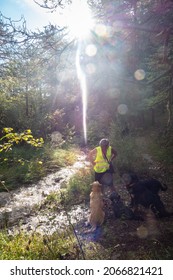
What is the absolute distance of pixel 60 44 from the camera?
20.7ft

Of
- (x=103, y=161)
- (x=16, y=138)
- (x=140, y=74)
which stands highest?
(x=140, y=74)

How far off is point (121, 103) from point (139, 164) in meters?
11.6

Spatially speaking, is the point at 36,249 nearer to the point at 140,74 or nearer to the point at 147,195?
the point at 147,195

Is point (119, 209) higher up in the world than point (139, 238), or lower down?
higher up

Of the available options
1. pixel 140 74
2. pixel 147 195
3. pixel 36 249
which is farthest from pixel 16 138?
pixel 140 74

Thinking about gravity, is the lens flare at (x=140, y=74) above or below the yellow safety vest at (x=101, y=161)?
above

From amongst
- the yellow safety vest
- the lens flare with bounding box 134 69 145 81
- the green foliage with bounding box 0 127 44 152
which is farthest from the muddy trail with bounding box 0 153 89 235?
the lens flare with bounding box 134 69 145 81

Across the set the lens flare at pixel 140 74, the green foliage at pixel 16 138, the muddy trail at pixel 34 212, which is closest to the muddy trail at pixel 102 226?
the muddy trail at pixel 34 212

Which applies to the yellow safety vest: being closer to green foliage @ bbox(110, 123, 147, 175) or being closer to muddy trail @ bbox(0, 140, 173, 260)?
muddy trail @ bbox(0, 140, 173, 260)

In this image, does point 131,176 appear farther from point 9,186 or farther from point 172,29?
point 9,186

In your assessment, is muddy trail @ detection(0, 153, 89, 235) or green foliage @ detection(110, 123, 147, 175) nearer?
muddy trail @ detection(0, 153, 89, 235)

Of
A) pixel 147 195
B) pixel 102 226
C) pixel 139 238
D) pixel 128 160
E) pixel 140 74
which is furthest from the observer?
pixel 140 74

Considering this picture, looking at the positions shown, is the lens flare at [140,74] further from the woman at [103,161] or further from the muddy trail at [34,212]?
the woman at [103,161]
